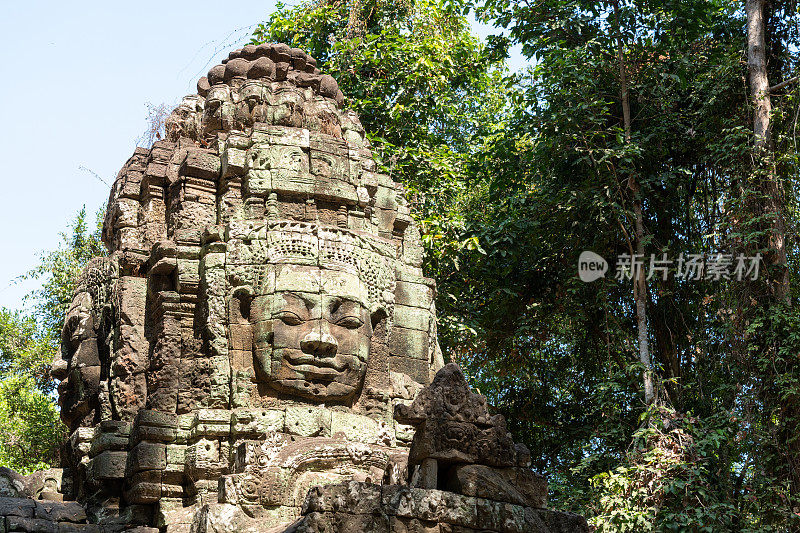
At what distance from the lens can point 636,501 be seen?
33.8 ft

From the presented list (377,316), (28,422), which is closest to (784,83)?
(377,316)

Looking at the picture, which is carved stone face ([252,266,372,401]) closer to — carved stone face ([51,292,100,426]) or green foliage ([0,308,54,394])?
carved stone face ([51,292,100,426])

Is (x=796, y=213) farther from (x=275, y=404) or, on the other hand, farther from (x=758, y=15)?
(x=275, y=404)

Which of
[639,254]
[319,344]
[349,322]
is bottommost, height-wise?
[319,344]

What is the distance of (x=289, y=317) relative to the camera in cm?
862

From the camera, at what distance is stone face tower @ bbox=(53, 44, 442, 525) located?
8.32 metres

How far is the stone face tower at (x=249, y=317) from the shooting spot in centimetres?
832

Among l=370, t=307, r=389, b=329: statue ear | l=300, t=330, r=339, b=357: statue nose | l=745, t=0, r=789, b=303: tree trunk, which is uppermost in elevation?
l=745, t=0, r=789, b=303: tree trunk

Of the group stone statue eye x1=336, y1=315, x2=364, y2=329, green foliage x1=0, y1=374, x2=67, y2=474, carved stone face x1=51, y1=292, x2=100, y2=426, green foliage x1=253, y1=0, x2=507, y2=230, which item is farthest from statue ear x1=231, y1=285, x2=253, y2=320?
green foliage x1=0, y1=374, x2=67, y2=474

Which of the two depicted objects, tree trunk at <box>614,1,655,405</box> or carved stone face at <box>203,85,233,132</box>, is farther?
tree trunk at <box>614,1,655,405</box>

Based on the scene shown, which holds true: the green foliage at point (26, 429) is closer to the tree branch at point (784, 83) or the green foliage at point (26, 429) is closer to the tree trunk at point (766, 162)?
the tree trunk at point (766, 162)

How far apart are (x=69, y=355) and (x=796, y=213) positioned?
27.8 ft

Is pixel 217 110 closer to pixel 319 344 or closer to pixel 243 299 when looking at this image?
pixel 243 299

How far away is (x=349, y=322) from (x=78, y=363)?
9.94ft
